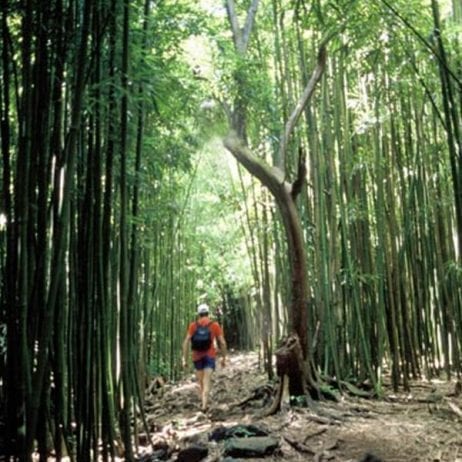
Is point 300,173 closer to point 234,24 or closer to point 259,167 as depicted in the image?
point 259,167

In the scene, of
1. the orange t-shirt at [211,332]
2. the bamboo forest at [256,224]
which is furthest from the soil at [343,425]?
the orange t-shirt at [211,332]

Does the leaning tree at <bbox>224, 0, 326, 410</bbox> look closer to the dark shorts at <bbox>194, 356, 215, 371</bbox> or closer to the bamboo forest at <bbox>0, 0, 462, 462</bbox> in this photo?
the bamboo forest at <bbox>0, 0, 462, 462</bbox>

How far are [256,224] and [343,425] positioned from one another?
12.2ft

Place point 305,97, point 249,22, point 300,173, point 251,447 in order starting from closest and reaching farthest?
point 251,447 → point 300,173 → point 305,97 → point 249,22

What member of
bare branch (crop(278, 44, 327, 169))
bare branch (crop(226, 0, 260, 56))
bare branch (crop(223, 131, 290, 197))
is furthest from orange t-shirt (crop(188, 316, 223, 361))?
bare branch (crop(226, 0, 260, 56))

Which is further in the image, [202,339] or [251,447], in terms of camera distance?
[202,339]

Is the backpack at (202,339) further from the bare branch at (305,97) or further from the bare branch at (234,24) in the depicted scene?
the bare branch at (234,24)

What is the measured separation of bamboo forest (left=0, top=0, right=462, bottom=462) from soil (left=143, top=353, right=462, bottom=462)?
0.02m

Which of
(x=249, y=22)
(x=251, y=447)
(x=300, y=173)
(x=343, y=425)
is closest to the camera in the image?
(x=251, y=447)

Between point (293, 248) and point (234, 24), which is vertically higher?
point (234, 24)

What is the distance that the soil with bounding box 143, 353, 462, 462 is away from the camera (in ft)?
11.6

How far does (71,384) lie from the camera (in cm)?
341

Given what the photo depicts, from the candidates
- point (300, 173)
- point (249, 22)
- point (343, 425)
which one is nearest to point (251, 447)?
point (343, 425)

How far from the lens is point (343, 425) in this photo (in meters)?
4.12
